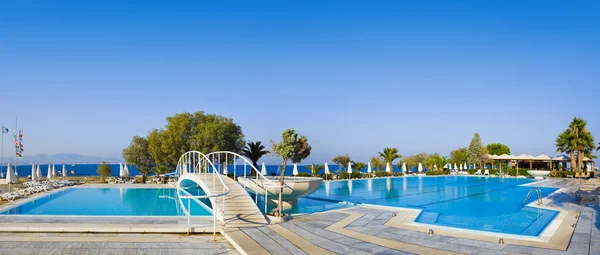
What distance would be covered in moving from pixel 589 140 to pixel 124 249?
44.9 meters

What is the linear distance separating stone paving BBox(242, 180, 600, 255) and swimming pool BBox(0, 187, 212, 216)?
4809 mm

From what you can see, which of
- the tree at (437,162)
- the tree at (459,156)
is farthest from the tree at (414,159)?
the tree at (437,162)

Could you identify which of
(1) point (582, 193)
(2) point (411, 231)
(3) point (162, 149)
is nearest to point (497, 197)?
(1) point (582, 193)

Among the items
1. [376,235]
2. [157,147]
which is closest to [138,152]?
[157,147]

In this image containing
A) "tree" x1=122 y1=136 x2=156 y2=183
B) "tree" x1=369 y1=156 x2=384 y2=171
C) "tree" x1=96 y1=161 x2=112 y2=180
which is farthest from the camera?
"tree" x1=369 y1=156 x2=384 y2=171

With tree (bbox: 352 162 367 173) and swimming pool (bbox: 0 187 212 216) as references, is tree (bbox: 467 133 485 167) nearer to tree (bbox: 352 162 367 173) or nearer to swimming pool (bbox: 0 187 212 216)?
tree (bbox: 352 162 367 173)

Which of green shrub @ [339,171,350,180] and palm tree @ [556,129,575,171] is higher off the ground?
palm tree @ [556,129,575,171]

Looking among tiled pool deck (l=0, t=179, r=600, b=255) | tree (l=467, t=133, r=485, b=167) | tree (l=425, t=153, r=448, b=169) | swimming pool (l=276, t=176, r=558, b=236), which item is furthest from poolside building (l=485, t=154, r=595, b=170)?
tiled pool deck (l=0, t=179, r=600, b=255)

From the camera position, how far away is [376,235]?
10.4 meters

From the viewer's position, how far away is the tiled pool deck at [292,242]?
8844 millimetres

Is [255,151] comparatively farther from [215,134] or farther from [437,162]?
[437,162]

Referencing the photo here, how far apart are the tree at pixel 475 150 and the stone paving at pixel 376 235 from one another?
47.6 m

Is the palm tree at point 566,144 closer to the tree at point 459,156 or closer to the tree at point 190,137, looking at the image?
the tree at point 459,156

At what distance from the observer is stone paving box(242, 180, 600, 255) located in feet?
29.0
